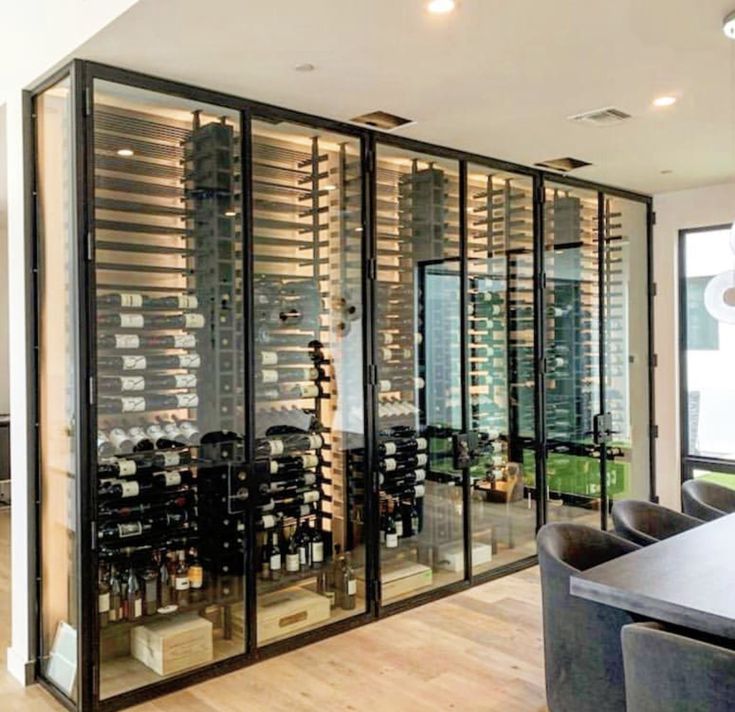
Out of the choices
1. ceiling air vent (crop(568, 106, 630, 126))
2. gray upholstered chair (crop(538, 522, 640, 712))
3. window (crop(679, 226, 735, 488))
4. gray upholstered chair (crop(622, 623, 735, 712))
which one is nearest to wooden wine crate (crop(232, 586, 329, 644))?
gray upholstered chair (crop(538, 522, 640, 712))

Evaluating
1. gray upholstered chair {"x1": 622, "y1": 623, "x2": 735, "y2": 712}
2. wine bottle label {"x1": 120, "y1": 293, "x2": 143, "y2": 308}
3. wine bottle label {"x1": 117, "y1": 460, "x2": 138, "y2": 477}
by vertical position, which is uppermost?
wine bottle label {"x1": 120, "y1": 293, "x2": 143, "y2": 308}

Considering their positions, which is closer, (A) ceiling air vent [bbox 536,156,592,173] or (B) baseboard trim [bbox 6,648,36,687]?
(B) baseboard trim [bbox 6,648,36,687]

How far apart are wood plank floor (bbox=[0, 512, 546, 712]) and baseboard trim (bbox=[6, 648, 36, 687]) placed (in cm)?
4

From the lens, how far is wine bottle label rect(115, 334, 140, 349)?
336cm

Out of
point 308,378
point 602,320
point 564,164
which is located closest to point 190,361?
point 308,378

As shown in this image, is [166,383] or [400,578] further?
[400,578]

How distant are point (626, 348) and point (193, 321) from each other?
3.94 m

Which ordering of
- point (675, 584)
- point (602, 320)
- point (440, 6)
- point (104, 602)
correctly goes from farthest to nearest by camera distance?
point (602, 320)
point (104, 602)
point (440, 6)
point (675, 584)

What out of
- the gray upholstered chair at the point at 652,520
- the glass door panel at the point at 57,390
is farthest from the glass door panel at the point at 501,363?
the glass door panel at the point at 57,390

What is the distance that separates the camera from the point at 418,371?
4.70 metres

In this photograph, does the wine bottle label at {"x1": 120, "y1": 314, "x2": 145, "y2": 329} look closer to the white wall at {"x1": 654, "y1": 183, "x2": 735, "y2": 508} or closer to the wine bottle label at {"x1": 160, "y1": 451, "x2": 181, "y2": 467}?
the wine bottle label at {"x1": 160, "y1": 451, "x2": 181, "y2": 467}

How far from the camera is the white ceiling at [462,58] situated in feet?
8.66

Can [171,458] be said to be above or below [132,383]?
below

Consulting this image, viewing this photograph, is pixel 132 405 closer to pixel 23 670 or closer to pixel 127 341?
pixel 127 341
